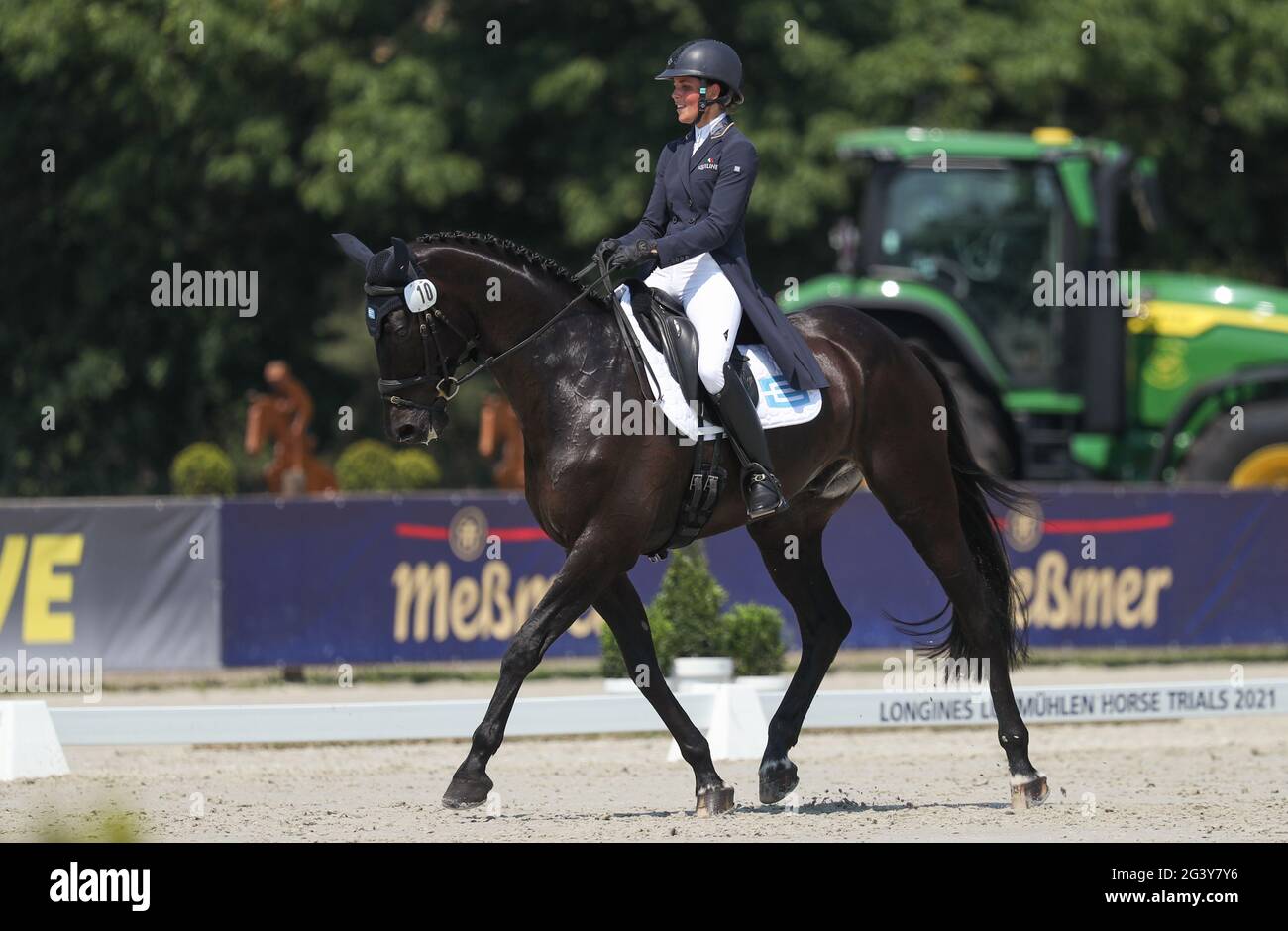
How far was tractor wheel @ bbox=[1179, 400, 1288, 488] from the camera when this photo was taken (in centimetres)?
1669

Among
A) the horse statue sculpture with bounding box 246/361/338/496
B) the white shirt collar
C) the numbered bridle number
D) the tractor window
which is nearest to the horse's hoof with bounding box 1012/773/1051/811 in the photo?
the white shirt collar

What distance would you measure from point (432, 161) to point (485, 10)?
2.57 metres

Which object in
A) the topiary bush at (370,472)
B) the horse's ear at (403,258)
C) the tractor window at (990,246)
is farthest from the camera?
the tractor window at (990,246)

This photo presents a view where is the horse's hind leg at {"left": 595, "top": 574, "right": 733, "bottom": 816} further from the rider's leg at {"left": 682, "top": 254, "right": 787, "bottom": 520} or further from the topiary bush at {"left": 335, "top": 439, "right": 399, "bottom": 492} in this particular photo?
the topiary bush at {"left": 335, "top": 439, "right": 399, "bottom": 492}

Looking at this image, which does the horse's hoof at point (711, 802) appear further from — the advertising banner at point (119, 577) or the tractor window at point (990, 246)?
the tractor window at point (990, 246)

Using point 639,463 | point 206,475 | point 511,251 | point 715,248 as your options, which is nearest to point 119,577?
point 206,475

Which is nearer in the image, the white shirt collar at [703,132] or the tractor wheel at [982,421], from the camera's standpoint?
the white shirt collar at [703,132]

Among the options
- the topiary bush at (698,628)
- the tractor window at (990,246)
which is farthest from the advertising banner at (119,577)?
the tractor window at (990,246)

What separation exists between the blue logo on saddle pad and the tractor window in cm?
1017

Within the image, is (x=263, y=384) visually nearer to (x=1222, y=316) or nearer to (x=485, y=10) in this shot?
(x=485, y=10)

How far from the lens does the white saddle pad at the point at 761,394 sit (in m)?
7.76

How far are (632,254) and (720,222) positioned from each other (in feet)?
1.34

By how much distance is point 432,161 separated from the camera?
22.3 m

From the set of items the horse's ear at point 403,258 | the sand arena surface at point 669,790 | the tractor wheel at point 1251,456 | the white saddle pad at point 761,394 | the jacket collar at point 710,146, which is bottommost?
the sand arena surface at point 669,790
